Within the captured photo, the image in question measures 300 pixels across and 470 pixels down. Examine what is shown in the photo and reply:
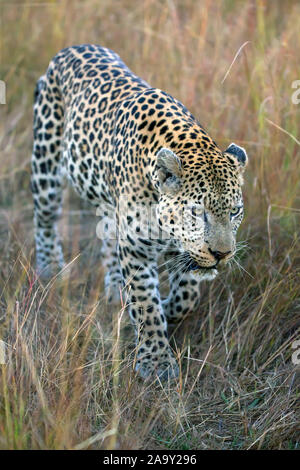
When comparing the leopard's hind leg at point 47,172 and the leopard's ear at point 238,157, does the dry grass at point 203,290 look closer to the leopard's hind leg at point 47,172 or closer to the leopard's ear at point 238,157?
the leopard's hind leg at point 47,172

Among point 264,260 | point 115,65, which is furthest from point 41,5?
point 264,260

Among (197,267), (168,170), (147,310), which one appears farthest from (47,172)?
(197,267)

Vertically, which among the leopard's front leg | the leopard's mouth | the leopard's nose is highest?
the leopard's nose

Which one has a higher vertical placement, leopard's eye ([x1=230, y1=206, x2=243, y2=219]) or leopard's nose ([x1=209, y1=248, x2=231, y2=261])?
leopard's eye ([x1=230, y1=206, x2=243, y2=219])

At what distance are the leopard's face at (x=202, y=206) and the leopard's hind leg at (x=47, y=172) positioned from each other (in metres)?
1.92

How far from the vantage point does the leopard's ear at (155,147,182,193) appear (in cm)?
404

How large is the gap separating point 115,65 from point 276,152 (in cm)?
152

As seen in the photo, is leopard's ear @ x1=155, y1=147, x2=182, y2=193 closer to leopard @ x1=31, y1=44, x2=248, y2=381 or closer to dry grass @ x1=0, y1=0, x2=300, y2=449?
leopard @ x1=31, y1=44, x2=248, y2=381

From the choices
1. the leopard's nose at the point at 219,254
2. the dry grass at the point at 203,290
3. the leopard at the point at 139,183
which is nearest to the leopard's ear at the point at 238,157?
the leopard at the point at 139,183

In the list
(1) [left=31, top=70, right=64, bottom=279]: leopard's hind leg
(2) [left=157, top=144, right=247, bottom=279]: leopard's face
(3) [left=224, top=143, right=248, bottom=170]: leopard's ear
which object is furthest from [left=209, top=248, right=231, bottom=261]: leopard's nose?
(1) [left=31, top=70, right=64, bottom=279]: leopard's hind leg

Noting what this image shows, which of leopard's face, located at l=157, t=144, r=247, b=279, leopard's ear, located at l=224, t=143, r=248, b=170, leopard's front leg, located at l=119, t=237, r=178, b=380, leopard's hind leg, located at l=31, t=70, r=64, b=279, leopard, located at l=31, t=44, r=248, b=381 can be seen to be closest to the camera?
leopard's face, located at l=157, t=144, r=247, b=279

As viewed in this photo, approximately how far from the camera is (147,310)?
4.81 metres

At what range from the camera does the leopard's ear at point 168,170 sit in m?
4.04

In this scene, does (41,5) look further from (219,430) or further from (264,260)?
(219,430)
